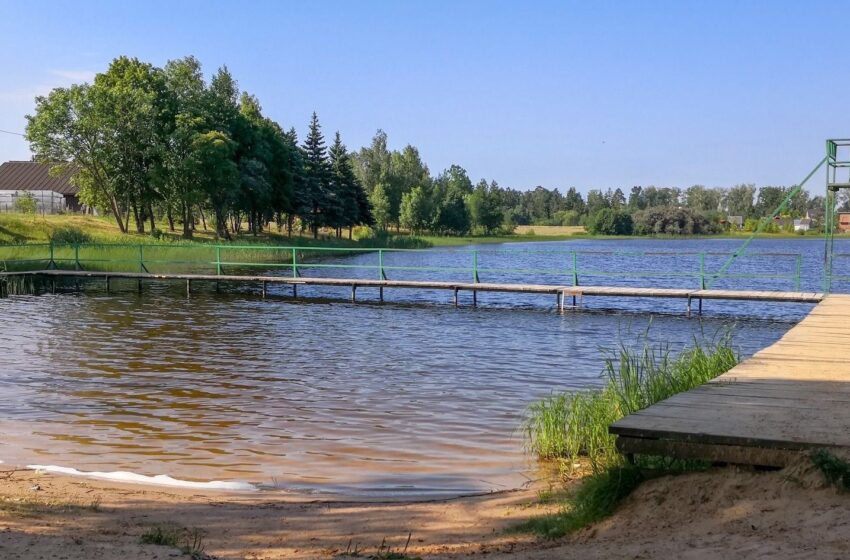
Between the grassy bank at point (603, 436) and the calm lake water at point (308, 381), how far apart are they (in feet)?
1.28

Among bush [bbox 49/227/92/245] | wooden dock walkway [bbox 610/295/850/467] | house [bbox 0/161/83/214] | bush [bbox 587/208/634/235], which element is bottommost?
wooden dock walkway [bbox 610/295/850/467]

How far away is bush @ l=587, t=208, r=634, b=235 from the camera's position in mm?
119625

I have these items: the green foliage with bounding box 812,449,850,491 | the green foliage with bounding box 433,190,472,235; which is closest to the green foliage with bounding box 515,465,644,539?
the green foliage with bounding box 812,449,850,491

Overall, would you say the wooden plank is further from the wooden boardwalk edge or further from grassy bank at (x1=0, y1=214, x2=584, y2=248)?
grassy bank at (x1=0, y1=214, x2=584, y2=248)

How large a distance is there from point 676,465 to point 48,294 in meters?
24.7

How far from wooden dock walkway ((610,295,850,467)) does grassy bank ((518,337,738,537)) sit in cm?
23

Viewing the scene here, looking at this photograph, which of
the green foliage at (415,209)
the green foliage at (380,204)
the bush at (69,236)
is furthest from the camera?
the green foliage at (415,209)

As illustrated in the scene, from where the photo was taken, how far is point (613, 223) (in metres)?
120

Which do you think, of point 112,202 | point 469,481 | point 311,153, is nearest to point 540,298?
point 469,481

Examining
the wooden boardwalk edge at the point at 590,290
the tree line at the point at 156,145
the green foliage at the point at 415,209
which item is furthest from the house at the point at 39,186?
the wooden boardwalk edge at the point at 590,290

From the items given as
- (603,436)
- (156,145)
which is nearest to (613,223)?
(156,145)

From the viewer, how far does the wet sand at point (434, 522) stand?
3.81 meters

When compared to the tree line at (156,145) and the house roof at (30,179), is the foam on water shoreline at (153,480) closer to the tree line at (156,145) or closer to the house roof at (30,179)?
the tree line at (156,145)

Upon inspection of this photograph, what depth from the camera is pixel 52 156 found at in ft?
144
